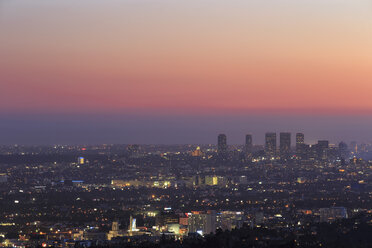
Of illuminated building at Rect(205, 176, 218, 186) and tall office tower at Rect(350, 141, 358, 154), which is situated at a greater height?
tall office tower at Rect(350, 141, 358, 154)

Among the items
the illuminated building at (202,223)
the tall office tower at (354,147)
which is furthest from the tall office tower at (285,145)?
the illuminated building at (202,223)

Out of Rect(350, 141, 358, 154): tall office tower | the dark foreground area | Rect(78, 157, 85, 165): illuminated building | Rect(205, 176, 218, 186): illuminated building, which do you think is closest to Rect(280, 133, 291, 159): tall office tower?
Rect(350, 141, 358, 154): tall office tower

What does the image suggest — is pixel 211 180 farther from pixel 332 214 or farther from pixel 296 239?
pixel 296 239

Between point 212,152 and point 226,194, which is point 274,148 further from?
point 226,194

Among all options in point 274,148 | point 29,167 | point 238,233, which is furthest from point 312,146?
point 238,233

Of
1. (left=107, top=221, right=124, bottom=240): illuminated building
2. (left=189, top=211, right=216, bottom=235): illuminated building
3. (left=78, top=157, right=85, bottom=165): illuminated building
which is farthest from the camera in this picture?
(left=78, top=157, right=85, bottom=165): illuminated building

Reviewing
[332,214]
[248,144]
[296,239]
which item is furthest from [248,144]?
[296,239]

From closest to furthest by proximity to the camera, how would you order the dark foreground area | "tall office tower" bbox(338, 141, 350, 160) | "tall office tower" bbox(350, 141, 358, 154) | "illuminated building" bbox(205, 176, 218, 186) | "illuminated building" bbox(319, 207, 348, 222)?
1. the dark foreground area
2. "illuminated building" bbox(319, 207, 348, 222)
3. "illuminated building" bbox(205, 176, 218, 186)
4. "tall office tower" bbox(338, 141, 350, 160)
5. "tall office tower" bbox(350, 141, 358, 154)

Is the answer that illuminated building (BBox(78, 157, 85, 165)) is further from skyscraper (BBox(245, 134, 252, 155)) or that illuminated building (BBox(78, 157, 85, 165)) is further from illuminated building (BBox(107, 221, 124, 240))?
illuminated building (BBox(107, 221, 124, 240))

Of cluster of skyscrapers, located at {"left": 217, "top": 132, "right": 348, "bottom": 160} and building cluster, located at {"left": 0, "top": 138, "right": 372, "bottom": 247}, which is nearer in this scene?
building cluster, located at {"left": 0, "top": 138, "right": 372, "bottom": 247}
